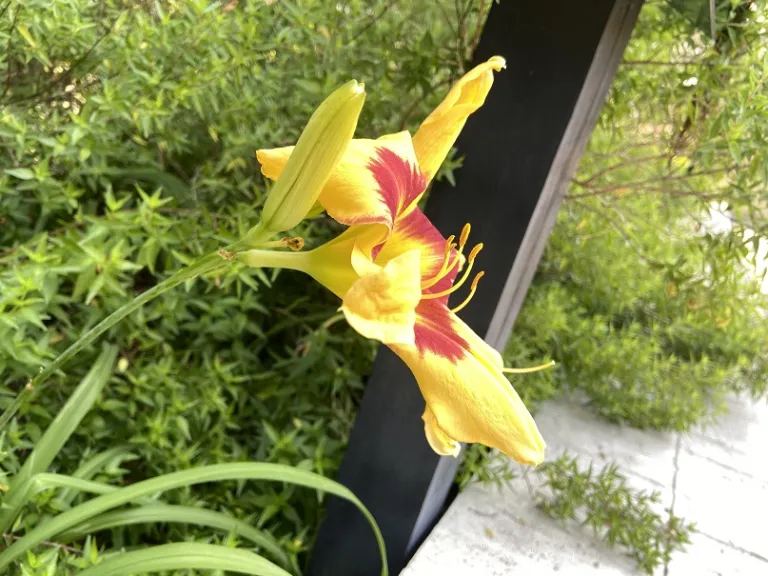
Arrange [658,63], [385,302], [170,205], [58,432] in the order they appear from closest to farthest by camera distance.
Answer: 1. [385,302]
2. [58,432]
3. [170,205]
4. [658,63]

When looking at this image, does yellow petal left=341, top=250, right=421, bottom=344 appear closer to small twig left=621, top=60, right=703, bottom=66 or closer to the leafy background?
the leafy background

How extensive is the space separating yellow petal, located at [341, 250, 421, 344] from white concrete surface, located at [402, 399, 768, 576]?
0.95 m

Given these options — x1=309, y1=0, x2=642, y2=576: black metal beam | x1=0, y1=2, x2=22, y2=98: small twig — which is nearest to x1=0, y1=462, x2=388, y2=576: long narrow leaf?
x1=309, y1=0, x2=642, y2=576: black metal beam

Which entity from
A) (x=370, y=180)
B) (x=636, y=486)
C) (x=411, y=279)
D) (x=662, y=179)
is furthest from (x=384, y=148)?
(x=636, y=486)

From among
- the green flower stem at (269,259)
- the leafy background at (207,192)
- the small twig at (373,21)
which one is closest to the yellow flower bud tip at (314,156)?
the green flower stem at (269,259)

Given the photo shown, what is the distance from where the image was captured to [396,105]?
1546 millimetres

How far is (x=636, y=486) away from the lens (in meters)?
1.95

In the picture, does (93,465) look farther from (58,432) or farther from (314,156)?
(314,156)

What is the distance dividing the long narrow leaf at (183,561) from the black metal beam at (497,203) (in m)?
0.44

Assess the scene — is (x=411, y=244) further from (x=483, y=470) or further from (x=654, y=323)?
(x=654, y=323)

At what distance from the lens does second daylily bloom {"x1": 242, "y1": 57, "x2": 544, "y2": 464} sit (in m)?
0.55

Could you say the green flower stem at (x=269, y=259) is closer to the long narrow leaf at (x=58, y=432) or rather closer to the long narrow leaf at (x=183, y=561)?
the long narrow leaf at (x=183, y=561)

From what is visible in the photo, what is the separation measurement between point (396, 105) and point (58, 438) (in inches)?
38.7

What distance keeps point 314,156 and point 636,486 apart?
69.0 inches
